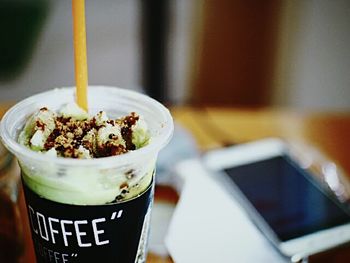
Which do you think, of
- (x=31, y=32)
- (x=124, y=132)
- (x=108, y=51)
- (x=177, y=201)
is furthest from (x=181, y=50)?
(x=124, y=132)

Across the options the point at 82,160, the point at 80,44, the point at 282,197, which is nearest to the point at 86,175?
the point at 82,160

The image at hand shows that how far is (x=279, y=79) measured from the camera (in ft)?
6.23

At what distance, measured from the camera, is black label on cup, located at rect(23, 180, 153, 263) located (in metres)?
0.50

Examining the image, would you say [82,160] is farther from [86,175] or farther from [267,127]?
[267,127]

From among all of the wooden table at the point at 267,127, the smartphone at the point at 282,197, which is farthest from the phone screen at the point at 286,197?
the wooden table at the point at 267,127

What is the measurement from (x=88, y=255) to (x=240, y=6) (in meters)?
1.40

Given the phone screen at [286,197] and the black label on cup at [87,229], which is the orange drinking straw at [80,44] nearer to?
the black label on cup at [87,229]

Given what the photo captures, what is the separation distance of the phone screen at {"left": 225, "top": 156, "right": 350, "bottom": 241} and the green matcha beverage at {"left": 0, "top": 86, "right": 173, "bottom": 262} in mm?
220

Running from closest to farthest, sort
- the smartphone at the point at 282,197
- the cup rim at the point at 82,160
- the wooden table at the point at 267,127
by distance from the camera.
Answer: the cup rim at the point at 82,160, the smartphone at the point at 282,197, the wooden table at the point at 267,127

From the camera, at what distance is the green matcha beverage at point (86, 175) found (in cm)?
49

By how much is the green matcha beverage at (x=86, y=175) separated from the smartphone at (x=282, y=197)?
205 millimetres

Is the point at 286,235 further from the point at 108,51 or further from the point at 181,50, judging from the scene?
the point at 108,51

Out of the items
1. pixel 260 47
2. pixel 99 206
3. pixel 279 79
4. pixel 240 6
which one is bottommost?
pixel 279 79

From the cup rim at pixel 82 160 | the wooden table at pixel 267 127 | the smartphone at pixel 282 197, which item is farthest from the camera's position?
the wooden table at pixel 267 127
